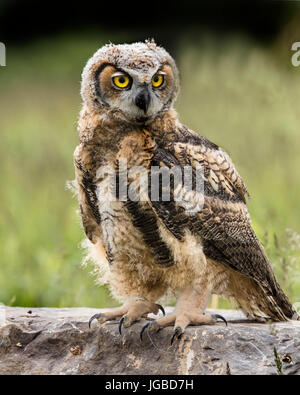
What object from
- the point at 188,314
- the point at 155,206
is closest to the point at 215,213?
the point at 155,206

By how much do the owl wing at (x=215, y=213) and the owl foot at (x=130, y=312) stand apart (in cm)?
41

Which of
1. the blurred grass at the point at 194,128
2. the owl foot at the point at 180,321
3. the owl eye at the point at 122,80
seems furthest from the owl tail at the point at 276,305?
the owl eye at the point at 122,80

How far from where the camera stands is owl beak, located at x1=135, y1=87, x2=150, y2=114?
3.14 meters

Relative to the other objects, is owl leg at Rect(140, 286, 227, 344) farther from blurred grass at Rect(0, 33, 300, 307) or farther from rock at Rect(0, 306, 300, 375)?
blurred grass at Rect(0, 33, 300, 307)

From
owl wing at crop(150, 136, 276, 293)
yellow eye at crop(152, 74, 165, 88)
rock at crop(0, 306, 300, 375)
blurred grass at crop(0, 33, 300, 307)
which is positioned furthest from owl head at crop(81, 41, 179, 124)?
blurred grass at crop(0, 33, 300, 307)

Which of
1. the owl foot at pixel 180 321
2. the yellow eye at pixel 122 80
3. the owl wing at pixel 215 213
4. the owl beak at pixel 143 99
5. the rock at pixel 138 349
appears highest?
the yellow eye at pixel 122 80

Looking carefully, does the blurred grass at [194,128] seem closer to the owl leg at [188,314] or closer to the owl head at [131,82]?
the owl leg at [188,314]

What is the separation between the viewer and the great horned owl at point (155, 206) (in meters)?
3.19

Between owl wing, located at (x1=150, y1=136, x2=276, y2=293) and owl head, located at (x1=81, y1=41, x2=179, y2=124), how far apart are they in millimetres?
223

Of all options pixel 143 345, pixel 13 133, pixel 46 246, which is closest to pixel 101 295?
pixel 46 246

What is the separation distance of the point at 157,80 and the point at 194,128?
243 cm

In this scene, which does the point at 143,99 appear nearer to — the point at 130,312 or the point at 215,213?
the point at 215,213

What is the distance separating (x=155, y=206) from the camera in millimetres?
3154

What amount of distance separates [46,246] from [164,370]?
231cm
